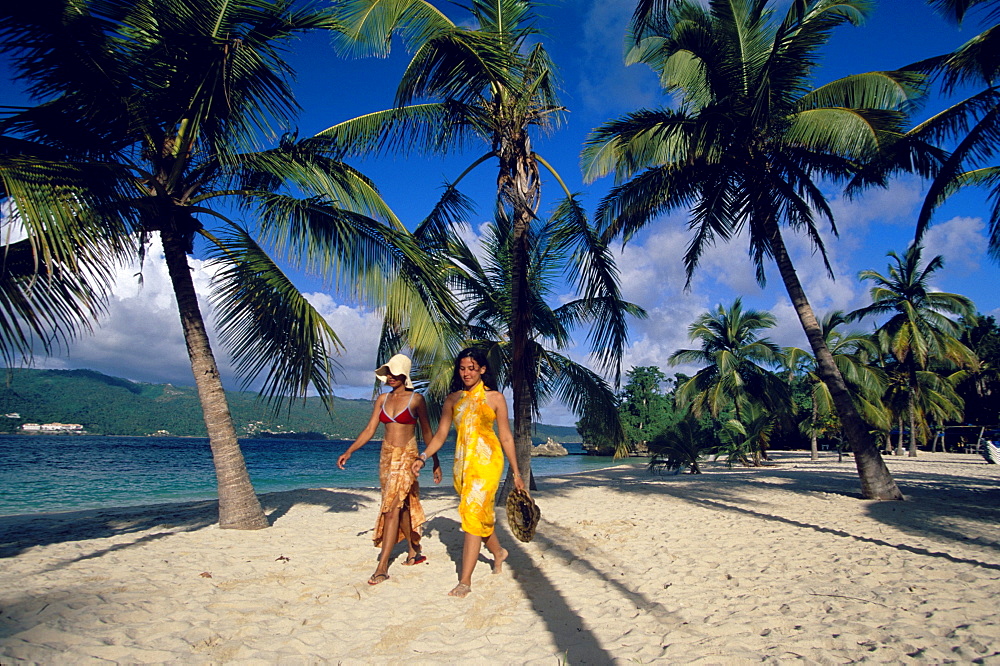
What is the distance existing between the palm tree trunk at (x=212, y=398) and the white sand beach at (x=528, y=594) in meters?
0.33

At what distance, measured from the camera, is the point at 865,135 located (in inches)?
307

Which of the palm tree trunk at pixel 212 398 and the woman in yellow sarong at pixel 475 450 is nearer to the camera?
the woman in yellow sarong at pixel 475 450

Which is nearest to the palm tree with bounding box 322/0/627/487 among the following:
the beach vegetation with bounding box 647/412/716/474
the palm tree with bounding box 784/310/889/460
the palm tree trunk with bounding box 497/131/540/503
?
the palm tree trunk with bounding box 497/131/540/503

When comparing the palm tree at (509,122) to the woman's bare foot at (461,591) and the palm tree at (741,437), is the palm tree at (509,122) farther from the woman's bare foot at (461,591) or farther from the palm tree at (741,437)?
the palm tree at (741,437)

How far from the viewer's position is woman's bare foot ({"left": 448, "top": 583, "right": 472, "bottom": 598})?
3.78 m

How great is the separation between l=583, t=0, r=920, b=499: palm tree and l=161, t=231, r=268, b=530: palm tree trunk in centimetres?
661

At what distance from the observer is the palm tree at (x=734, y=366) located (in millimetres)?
24656

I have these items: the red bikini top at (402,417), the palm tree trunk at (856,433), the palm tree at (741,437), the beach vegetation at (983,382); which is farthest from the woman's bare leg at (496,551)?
the beach vegetation at (983,382)

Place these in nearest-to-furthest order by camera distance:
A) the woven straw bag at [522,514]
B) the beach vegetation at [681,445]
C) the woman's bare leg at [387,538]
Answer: the woman's bare leg at [387,538] → the woven straw bag at [522,514] → the beach vegetation at [681,445]

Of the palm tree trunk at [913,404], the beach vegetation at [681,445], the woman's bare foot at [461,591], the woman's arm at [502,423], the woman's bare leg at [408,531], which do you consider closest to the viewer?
the woman's bare foot at [461,591]

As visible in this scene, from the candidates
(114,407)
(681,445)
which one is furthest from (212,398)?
(114,407)

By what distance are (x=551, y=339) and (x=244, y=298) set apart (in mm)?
6755

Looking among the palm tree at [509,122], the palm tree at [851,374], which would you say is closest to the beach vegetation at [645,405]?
the palm tree at [851,374]

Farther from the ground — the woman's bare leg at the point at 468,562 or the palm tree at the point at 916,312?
the palm tree at the point at 916,312
